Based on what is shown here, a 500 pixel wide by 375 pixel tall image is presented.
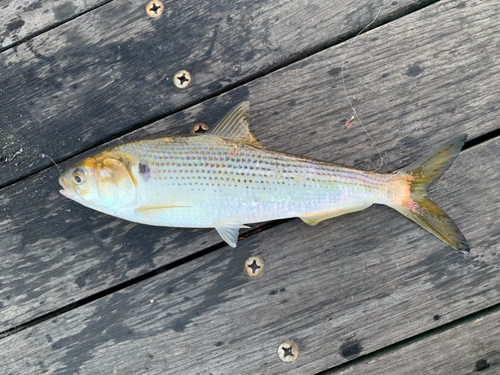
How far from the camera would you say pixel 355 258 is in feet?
7.84

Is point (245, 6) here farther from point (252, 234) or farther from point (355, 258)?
point (355, 258)

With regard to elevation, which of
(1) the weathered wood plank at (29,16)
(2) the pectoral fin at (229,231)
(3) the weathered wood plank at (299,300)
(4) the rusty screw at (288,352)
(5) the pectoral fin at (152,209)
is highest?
(1) the weathered wood plank at (29,16)

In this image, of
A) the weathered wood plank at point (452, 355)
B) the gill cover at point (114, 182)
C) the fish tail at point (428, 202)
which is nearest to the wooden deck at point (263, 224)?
the weathered wood plank at point (452, 355)

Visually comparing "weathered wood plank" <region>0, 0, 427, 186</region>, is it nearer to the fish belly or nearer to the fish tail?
the fish belly

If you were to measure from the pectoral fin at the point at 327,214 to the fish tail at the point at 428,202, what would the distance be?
23cm

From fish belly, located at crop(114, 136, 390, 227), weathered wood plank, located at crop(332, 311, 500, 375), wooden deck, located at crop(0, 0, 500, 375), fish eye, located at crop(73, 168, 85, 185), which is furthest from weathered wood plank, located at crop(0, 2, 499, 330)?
weathered wood plank, located at crop(332, 311, 500, 375)

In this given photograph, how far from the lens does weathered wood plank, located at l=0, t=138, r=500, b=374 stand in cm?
235

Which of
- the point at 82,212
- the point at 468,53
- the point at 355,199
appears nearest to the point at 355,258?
the point at 355,199

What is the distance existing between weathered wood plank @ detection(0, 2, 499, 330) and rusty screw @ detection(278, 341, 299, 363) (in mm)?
920

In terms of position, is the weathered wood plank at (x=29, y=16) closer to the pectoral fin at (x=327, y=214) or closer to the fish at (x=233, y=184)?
the fish at (x=233, y=184)

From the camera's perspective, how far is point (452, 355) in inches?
91.5

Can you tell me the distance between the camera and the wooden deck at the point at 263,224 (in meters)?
2.36

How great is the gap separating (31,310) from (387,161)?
9.54 ft

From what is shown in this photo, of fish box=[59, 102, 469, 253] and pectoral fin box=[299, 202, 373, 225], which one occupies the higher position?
fish box=[59, 102, 469, 253]
